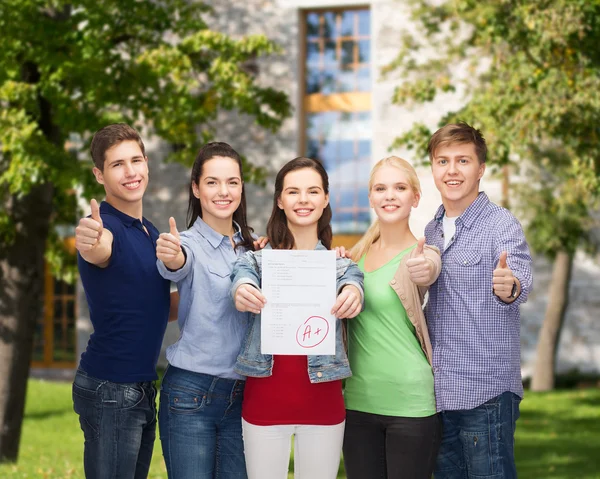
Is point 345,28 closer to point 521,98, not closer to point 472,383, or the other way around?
point 521,98

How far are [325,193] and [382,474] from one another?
1219mm

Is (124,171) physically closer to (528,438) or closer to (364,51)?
(528,438)

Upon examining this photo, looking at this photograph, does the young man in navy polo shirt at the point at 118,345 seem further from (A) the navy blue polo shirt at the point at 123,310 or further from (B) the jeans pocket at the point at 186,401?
(B) the jeans pocket at the point at 186,401

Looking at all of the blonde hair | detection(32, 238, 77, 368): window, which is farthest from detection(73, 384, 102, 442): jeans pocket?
detection(32, 238, 77, 368): window

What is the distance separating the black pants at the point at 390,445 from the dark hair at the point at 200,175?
89 centimetres

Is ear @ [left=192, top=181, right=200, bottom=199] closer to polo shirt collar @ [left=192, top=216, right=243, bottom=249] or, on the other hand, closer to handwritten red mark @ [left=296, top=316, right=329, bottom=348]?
polo shirt collar @ [left=192, top=216, right=243, bottom=249]

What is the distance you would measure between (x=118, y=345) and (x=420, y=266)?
1268 millimetres

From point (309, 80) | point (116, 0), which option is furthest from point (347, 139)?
point (116, 0)

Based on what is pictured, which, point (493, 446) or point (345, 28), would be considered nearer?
point (493, 446)

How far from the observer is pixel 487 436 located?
347 cm

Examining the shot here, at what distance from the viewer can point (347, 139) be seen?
20172mm

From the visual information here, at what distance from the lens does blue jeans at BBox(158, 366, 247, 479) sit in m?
3.47

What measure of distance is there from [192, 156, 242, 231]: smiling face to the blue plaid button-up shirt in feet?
3.10

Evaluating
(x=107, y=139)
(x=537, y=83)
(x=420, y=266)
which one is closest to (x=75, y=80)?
(x=537, y=83)
